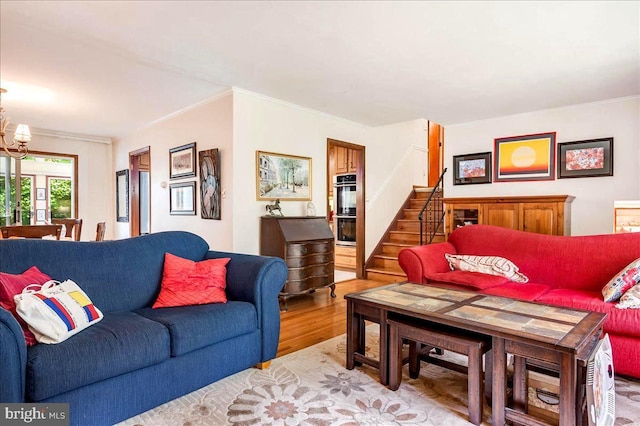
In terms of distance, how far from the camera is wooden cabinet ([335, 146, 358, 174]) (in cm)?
695

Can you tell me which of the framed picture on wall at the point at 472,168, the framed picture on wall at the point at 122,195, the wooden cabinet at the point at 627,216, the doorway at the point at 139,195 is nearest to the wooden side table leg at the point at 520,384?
the wooden cabinet at the point at 627,216

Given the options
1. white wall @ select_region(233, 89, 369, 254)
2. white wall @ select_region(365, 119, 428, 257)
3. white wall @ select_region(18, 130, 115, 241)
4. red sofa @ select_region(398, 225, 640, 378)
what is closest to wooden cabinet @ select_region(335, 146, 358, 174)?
white wall @ select_region(365, 119, 428, 257)

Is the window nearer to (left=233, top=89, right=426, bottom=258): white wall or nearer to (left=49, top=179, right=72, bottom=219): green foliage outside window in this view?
(left=49, top=179, right=72, bottom=219): green foliage outside window

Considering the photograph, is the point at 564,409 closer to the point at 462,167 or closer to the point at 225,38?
the point at 225,38

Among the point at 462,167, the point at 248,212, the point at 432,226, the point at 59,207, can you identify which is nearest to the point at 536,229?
the point at 462,167

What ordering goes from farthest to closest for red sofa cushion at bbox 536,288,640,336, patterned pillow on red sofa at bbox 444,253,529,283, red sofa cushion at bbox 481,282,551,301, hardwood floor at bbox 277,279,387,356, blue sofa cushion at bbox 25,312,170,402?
patterned pillow on red sofa at bbox 444,253,529,283 → hardwood floor at bbox 277,279,387,356 → red sofa cushion at bbox 481,282,551,301 → red sofa cushion at bbox 536,288,640,336 → blue sofa cushion at bbox 25,312,170,402

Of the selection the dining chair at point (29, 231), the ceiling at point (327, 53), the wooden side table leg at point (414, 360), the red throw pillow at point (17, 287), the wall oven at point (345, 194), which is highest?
the ceiling at point (327, 53)

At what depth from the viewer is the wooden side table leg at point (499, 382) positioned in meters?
1.77

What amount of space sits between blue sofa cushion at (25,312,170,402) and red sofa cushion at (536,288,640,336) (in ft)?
8.43

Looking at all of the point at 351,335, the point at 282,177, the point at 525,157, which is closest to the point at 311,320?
the point at 351,335

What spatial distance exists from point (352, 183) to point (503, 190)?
2.45m

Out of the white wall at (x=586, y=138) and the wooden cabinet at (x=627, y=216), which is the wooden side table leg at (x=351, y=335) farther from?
the white wall at (x=586, y=138)

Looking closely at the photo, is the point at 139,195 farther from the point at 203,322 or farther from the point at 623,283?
the point at 623,283

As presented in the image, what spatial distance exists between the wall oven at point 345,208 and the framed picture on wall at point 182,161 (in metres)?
2.84
